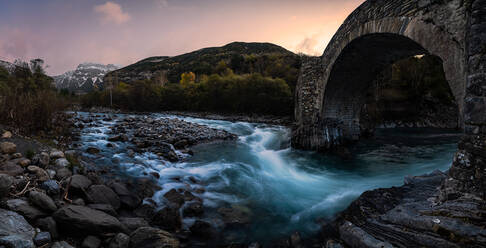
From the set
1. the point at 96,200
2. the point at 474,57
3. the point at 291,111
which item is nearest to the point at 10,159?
the point at 96,200

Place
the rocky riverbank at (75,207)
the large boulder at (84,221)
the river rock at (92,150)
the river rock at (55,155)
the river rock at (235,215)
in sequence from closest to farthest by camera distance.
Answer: the rocky riverbank at (75,207), the large boulder at (84,221), the river rock at (235,215), the river rock at (55,155), the river rock at (92,150)

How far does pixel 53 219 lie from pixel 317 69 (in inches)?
361

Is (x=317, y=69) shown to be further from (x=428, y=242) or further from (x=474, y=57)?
(x=428, y=242)

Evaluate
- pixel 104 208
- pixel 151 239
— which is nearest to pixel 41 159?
pixel 104 208

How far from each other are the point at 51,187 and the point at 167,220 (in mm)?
1640

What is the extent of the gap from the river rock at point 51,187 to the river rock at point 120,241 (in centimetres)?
120

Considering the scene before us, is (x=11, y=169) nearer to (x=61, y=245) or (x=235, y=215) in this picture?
(x=61, y=245)

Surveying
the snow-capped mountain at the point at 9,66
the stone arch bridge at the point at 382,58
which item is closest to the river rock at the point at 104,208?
the stone arch bridge at the point at 382,58

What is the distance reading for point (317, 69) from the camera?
912 cm

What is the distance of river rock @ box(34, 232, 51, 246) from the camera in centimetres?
205

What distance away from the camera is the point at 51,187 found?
2.96 m

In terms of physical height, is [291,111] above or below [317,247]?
above

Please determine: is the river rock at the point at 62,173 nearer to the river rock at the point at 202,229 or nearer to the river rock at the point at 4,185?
the river rock at the point at 4,185

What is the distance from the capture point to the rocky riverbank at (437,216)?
7.02 ft
